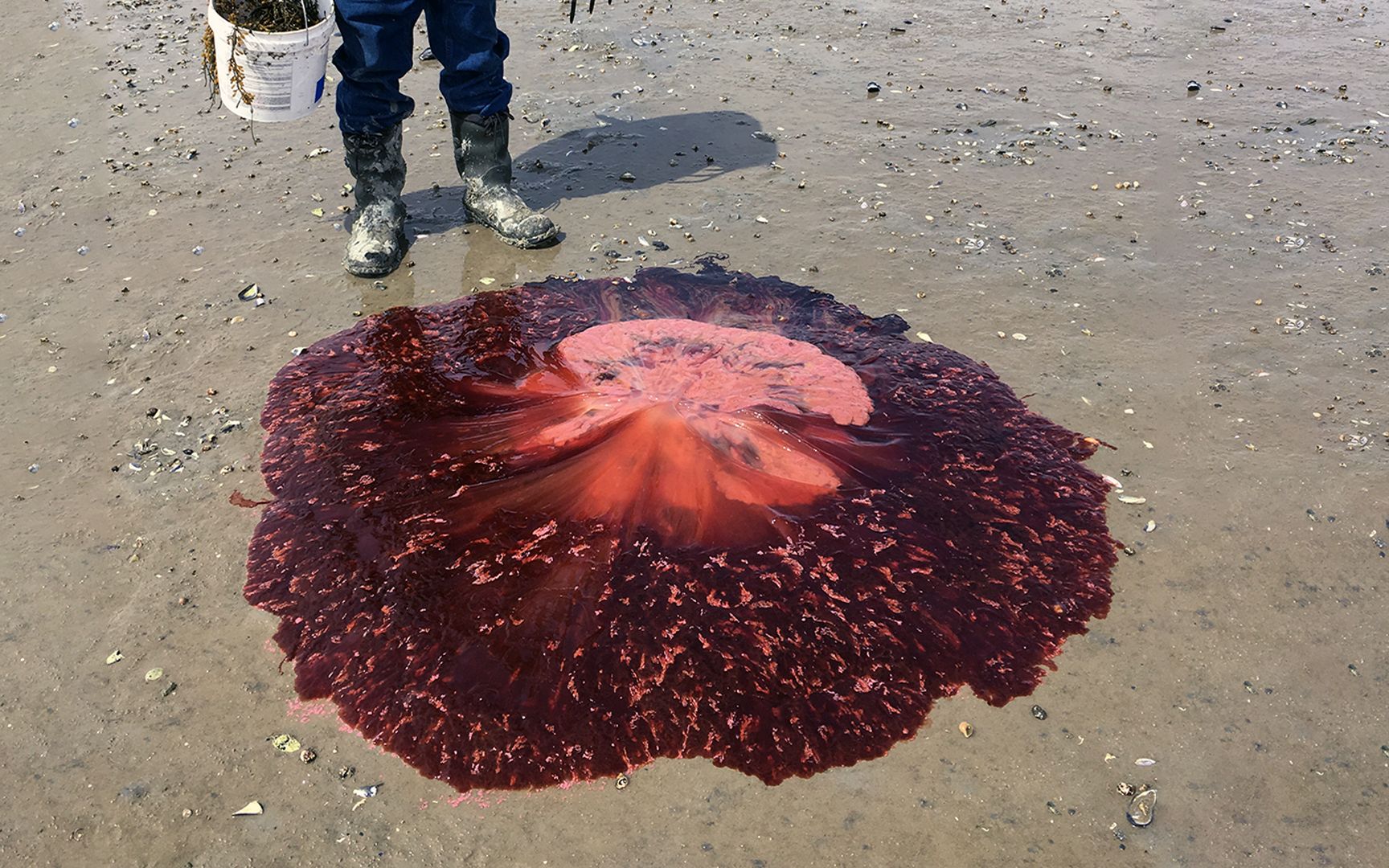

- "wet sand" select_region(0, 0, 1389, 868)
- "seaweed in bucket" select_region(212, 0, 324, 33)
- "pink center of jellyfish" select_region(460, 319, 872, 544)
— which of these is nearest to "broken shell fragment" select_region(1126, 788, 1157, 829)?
"wet sand" select_region(0, 0, 1389, 868)

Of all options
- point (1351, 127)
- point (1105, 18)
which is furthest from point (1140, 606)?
point (1105, 18)

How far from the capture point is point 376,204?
4.09 meters

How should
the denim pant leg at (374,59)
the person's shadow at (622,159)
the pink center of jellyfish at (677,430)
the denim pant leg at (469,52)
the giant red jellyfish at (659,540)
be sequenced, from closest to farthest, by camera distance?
the giant red jellyfish at (659,540)
the pink center of jellyfish at (677,430)
the denim pant leg at (374,59)
the denim pant leg at (469,52)
the person's shadow at (622,159)

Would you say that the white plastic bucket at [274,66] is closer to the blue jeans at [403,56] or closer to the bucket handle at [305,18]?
the bucket handle at [305,18]

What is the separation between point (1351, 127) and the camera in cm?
505

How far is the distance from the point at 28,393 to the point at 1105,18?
630 centimetres

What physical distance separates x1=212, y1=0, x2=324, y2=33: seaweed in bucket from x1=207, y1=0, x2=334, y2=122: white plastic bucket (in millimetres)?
30

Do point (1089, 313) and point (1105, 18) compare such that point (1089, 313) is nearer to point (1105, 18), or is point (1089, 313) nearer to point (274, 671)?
point (274, 671)

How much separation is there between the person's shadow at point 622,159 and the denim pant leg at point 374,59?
0.52m

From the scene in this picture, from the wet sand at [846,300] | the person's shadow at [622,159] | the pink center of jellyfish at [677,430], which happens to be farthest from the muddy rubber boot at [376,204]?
the pink center of jellyfish at [677,430]

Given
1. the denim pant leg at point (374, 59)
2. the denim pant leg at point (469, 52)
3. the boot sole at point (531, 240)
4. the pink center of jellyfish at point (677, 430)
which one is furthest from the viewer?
the boot sole at point (531, 240)

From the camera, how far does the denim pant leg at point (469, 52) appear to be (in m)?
3.89

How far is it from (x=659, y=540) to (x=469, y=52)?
7.75 ft

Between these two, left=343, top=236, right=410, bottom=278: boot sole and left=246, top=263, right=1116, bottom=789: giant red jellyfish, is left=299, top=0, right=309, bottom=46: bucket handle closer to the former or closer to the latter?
left=343, top=236, right=410, bottom=278: boot sole
